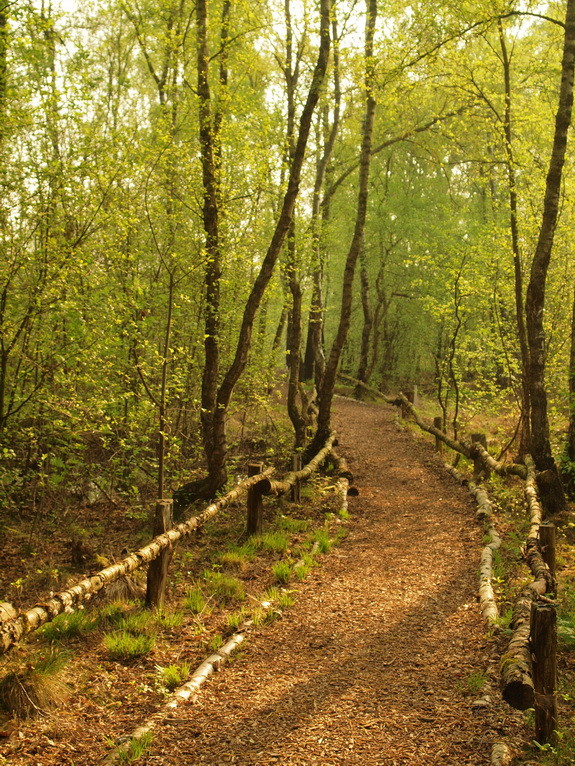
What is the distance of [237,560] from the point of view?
7.11 meters

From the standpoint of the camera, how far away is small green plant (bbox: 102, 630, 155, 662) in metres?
4.80

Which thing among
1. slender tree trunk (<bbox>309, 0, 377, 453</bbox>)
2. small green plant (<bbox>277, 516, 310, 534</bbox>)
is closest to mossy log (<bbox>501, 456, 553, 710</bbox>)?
small green plant (<bbox>277, 516, 310, 534</bbox>)

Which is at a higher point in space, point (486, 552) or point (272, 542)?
point (486, 552)

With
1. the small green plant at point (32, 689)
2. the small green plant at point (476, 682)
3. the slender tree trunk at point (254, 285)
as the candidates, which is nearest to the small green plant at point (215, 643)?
the small green plant at point (32, 689)

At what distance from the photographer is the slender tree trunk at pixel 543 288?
8531 millimetres

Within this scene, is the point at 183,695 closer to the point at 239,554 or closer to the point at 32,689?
the point at 32,689

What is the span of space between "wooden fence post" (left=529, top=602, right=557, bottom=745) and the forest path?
0.25 meters

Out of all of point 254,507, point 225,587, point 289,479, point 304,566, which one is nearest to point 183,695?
point 225,587

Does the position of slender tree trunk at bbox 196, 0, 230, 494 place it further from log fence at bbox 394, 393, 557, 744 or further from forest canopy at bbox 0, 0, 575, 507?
log fence at bbox 394, 393, 557, 744

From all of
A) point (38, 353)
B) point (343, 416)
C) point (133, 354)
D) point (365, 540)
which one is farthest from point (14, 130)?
point (343, 416)

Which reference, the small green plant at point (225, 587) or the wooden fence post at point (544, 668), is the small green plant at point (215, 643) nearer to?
the small green plant at point (225, 587)

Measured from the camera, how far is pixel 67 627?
518cm

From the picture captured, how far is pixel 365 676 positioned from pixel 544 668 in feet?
4.64

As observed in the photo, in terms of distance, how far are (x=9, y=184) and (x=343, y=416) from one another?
14026 millimetres
